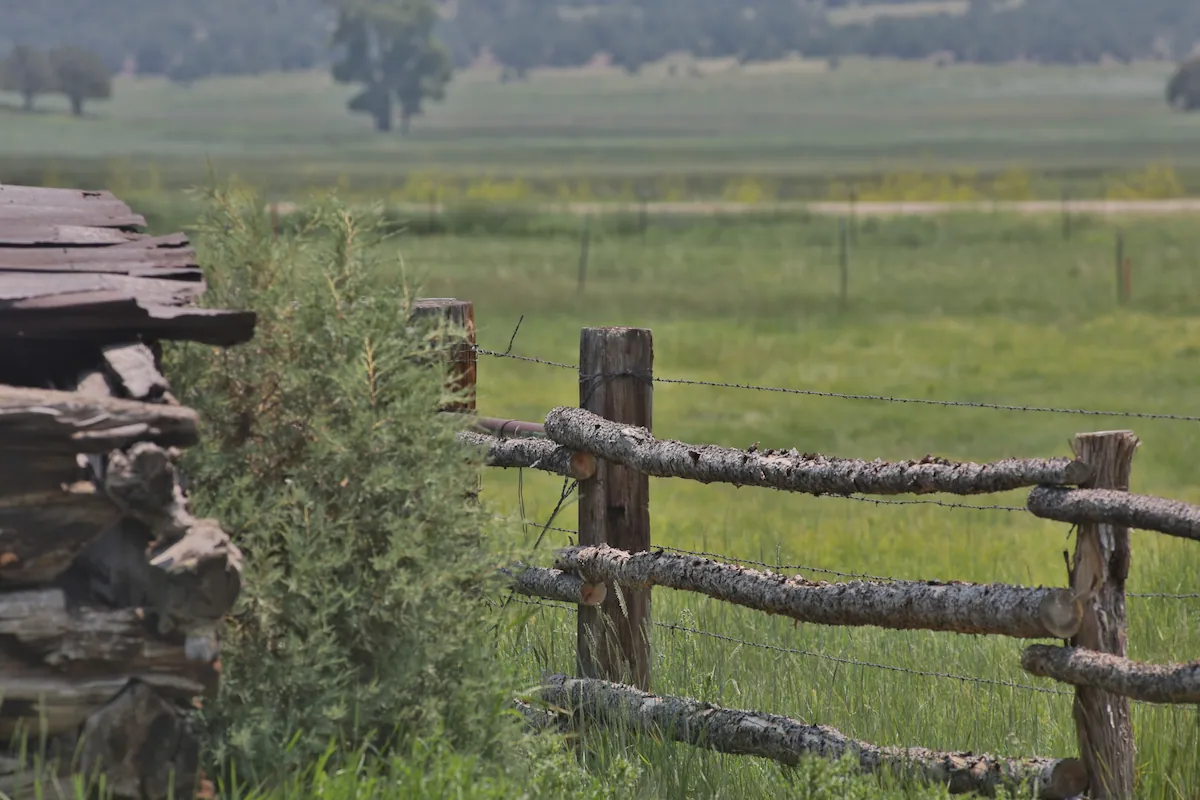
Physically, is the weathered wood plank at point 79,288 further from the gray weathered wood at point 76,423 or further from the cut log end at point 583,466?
the cut log end at point 583,466

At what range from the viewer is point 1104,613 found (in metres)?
4.49

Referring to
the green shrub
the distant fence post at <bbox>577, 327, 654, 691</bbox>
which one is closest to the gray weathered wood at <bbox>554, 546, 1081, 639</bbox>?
the distant fence post at <bbox>577, 327, 654, 691</bbox>

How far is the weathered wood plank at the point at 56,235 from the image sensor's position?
13.7 feet

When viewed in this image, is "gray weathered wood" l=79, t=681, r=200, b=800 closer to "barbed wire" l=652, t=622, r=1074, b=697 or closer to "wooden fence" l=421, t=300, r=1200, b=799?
"wooden fence" l=421, t=300, r=1200, b=799

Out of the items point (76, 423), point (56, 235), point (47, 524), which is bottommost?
point (47, 524)

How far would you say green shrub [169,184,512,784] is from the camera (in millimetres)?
3932

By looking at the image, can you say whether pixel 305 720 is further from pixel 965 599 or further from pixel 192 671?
pixel 965 599

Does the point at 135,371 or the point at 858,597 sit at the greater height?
the point at 135,371

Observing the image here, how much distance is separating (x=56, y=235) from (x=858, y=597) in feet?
8.04

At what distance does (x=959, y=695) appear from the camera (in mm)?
5711

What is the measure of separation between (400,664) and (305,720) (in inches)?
10.5

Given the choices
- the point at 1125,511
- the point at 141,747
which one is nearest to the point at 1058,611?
the point at 1125,511

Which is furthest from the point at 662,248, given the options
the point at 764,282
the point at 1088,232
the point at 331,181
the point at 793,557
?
Result: the point at 331,181

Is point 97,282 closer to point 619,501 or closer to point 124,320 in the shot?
point 124,320
